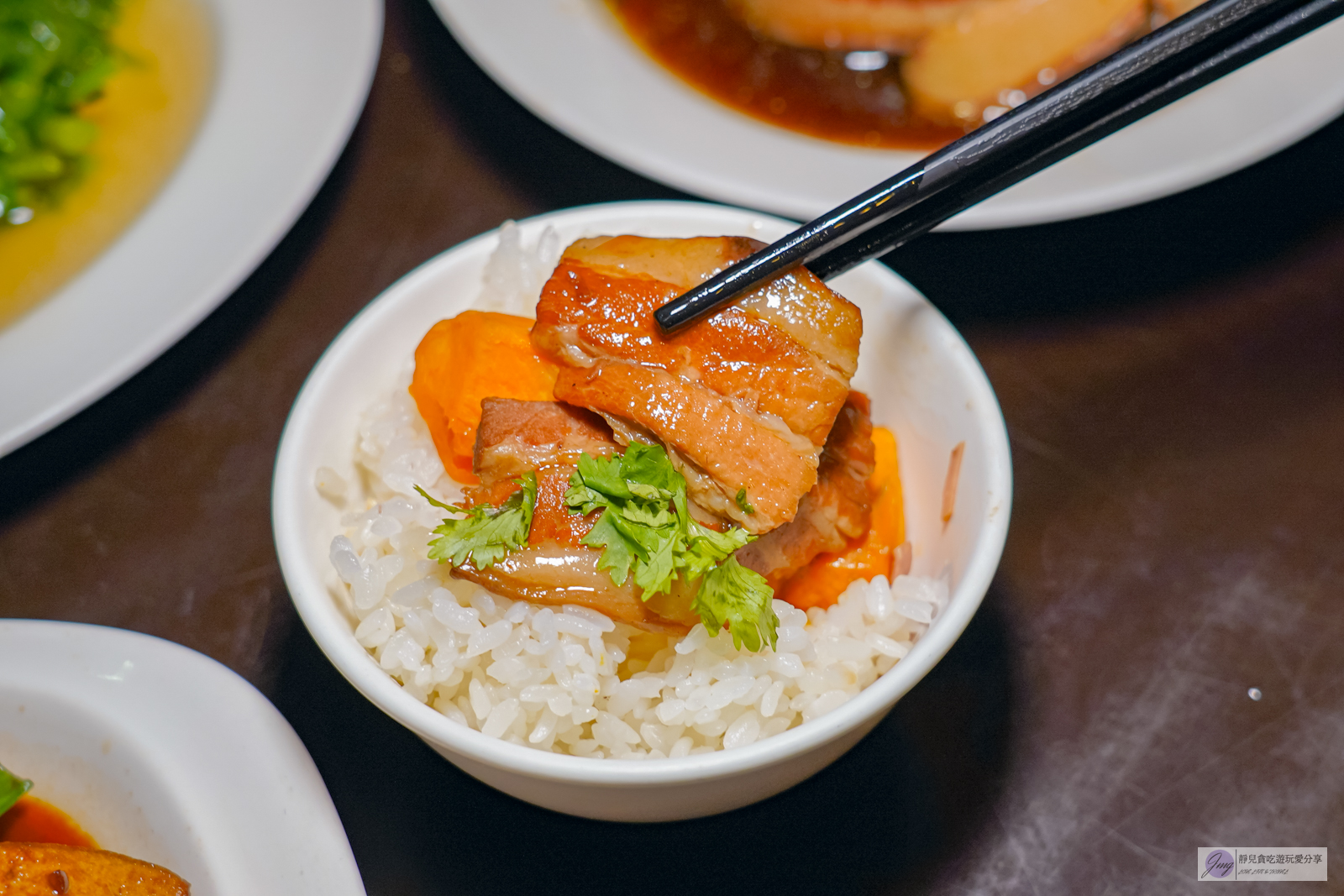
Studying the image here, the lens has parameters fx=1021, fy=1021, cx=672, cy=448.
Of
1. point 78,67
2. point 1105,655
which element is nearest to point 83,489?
point 78,67

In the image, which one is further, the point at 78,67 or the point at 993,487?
the point at 78,67

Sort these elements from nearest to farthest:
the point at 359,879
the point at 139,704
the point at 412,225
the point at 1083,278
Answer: the point at 359,879 < the point at 139,704 < the point at 1083,278 < the point at 412,225

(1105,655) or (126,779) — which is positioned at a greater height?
(126,779)

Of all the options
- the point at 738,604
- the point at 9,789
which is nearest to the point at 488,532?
the point at 738,604

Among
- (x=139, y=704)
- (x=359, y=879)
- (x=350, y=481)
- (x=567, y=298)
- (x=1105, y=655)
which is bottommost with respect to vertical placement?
(x=1105, y=655)

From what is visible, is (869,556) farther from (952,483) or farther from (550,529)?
(550,529)

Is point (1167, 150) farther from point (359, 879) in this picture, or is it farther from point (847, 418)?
point (359, 879)

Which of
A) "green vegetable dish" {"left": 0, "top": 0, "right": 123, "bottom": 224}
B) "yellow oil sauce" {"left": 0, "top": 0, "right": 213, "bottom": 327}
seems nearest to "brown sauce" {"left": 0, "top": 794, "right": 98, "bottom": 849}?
"yellow oil sauce" {"left": 0, "top": 0, "right": 213, "bottom": 327}
